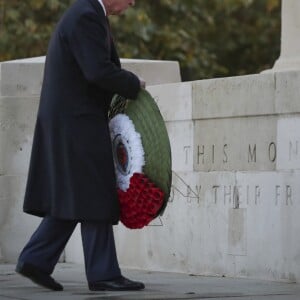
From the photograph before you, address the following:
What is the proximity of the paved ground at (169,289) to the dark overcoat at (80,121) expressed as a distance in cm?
46

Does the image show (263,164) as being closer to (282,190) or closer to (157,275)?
(282,190)

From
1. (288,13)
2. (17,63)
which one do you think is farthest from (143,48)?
(288,13)

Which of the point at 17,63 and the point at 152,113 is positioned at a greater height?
the point at 17,63

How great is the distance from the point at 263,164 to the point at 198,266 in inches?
38.5

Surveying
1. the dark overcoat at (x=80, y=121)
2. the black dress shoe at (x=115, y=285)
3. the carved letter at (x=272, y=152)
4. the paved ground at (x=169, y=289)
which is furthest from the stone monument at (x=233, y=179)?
the dark overcoat at (x=80, y=121)

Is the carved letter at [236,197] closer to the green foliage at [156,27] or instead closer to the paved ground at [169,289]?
the paved ground at [169,289]

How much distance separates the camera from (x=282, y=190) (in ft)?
27.4

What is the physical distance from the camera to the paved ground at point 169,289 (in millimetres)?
7352

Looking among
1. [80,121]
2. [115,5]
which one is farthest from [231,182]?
[115,5]

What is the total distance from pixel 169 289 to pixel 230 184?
120 cm

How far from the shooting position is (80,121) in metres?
7.53

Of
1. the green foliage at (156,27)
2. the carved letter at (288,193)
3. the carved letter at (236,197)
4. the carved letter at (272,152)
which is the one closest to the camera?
the carved letter at (288,193)

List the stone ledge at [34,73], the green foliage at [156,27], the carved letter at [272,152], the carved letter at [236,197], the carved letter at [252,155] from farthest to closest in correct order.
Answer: the green foliage at [156,27] → the stone ledge at [34,73] → the carved letter at [236,197] → the carved letter at [252,155] → the carved letter at [272,152]

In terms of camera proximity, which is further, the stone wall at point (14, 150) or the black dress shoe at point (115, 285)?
the stone wall at point (14, 150)
